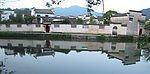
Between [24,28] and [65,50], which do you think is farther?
[24,28]

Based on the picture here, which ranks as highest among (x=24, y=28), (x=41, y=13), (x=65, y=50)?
(x=41, y=13)

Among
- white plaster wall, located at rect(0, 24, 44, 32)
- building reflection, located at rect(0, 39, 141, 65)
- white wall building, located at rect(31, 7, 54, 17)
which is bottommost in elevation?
building reflection, located at rect(0, 39, 141, 65)

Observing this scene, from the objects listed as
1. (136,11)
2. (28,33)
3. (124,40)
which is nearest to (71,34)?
(28,33)

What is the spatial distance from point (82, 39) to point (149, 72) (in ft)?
47.4

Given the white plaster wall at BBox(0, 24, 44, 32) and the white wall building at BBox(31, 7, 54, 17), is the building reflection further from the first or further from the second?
the white wall building at BBox(31, 7, 54, 17)

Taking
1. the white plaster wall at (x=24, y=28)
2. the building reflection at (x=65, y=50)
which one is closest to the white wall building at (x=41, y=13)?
the white plaster wall at (x=24, y=28)

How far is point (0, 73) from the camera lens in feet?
19.9

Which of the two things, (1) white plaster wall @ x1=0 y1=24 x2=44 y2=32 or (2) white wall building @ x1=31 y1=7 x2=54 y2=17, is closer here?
(1) white plaster wall @ x1=0 y1=24 x2=44 y2=32

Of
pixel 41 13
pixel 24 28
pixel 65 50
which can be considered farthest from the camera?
pixel 41 13

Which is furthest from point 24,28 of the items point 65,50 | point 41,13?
point 41,13

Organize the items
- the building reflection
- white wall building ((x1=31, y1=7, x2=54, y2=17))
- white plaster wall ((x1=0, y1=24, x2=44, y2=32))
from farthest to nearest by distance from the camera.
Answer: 1. white wall building ((x1=31, y1=7, x2=54, y2=17))
2. white plaster wall ((x1=0, y1=24, x2=44, y2=32))
3. the building reflection

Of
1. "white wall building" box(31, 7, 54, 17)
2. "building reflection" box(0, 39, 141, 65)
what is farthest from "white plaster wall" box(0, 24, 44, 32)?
"white wall building" box(31, 7, 54, 17)

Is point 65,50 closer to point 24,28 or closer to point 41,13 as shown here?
point 24,28

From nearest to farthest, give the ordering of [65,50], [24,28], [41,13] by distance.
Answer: [65,50]
[24,28]
[41,13]
